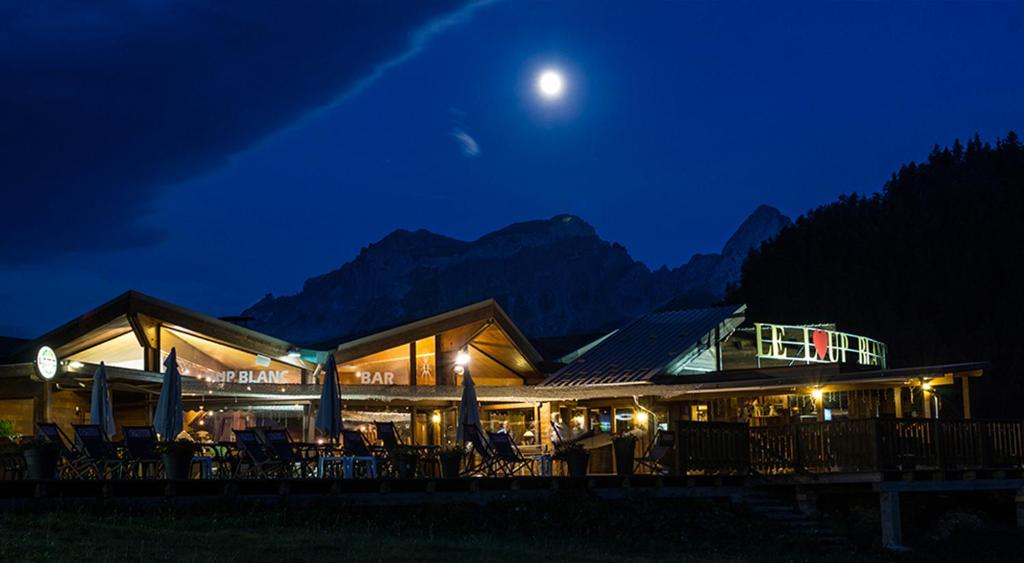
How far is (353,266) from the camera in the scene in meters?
127

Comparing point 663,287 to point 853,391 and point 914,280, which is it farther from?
point 853,391

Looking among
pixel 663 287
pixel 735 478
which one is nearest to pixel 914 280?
pixel 735 478

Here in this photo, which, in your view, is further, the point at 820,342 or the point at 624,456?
the point at 820,342

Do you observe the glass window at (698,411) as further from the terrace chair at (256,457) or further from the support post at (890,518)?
the terrace chair at (256,457)

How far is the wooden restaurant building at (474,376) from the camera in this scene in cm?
2211

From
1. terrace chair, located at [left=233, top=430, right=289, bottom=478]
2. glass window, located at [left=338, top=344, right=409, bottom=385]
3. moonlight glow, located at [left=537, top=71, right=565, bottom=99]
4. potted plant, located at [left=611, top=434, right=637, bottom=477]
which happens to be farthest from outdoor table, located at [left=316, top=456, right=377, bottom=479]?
moonlight glow, located at [left=537, top=71, right=565, bottom=99]

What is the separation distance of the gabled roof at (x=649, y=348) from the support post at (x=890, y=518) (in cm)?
786

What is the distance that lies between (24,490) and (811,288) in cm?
5574

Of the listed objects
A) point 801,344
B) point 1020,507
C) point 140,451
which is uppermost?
point 801,344

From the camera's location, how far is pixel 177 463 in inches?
554

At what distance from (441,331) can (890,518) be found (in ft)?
40.0

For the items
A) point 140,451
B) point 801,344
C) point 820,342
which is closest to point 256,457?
point 140,451

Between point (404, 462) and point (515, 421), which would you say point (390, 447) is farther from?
point (515, 421)

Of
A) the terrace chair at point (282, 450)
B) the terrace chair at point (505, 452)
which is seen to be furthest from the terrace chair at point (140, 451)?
the terrace chair at point (505, 452)
